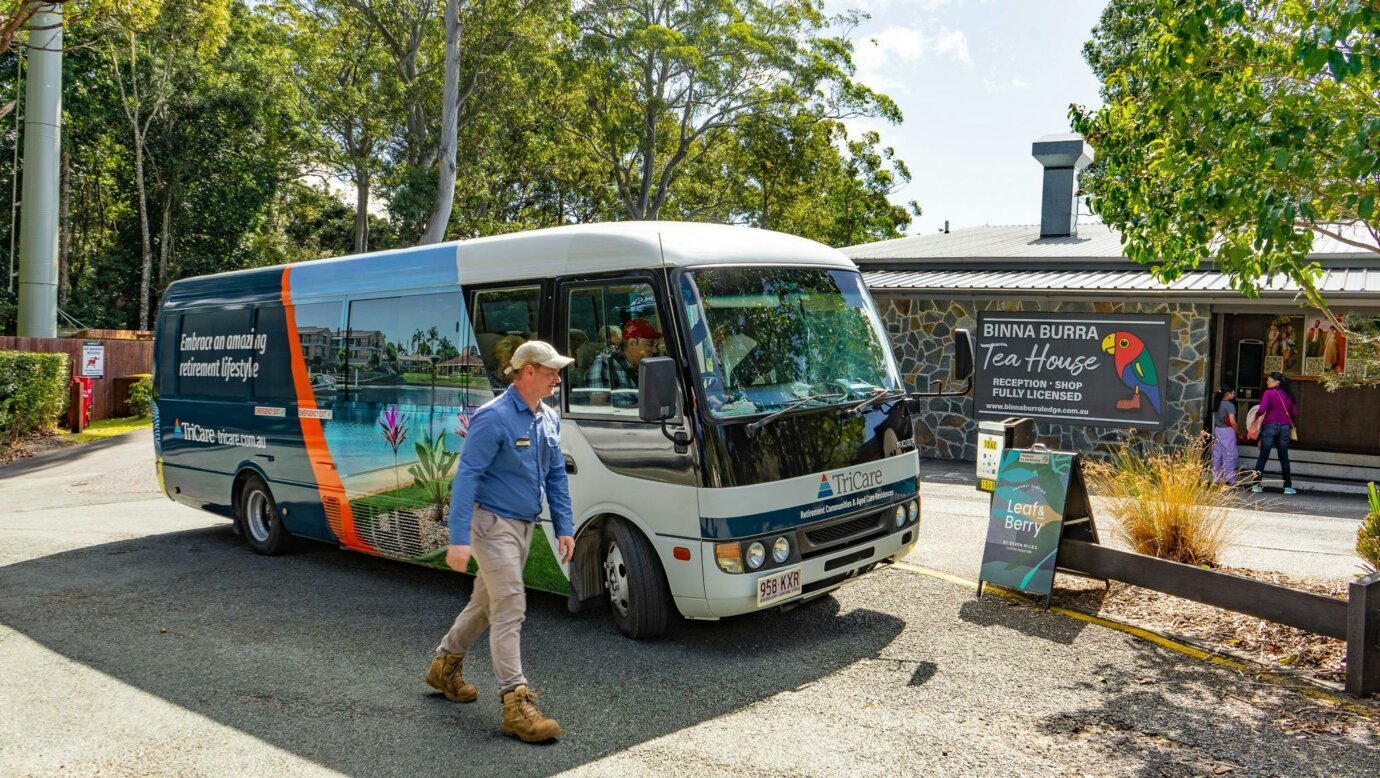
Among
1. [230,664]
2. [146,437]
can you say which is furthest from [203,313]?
[146,437]

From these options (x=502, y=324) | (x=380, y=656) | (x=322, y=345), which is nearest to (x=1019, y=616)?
(x=502, y=324)

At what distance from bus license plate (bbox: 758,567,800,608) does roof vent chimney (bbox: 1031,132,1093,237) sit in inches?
652

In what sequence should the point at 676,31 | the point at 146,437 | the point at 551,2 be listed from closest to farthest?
the point at 146,437
the point at 551,2
the point at 676,31

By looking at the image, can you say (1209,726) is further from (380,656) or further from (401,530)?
(401,530)

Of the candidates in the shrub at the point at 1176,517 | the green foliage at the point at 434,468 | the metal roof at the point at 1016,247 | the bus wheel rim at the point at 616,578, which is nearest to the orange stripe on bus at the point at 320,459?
the green foliage at the point at 434,468

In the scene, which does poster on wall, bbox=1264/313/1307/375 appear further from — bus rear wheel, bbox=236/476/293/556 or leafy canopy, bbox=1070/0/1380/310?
bus rear wheel, bbox=236/476/293/556

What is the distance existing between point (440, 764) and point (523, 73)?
27.0m

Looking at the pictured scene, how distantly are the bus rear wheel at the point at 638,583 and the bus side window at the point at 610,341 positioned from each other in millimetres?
782

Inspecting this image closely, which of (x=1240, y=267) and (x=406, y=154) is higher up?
(x=406, y=154)

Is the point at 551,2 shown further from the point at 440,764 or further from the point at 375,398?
the point at 440,764

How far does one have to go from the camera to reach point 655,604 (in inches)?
247

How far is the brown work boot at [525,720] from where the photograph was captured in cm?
489

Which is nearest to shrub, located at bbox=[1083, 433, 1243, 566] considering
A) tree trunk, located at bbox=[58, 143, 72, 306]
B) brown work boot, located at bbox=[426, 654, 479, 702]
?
brown work boot, located at bbox=[426, 654, 479, 702]

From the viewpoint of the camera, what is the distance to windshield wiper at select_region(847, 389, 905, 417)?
A: 6520mm
